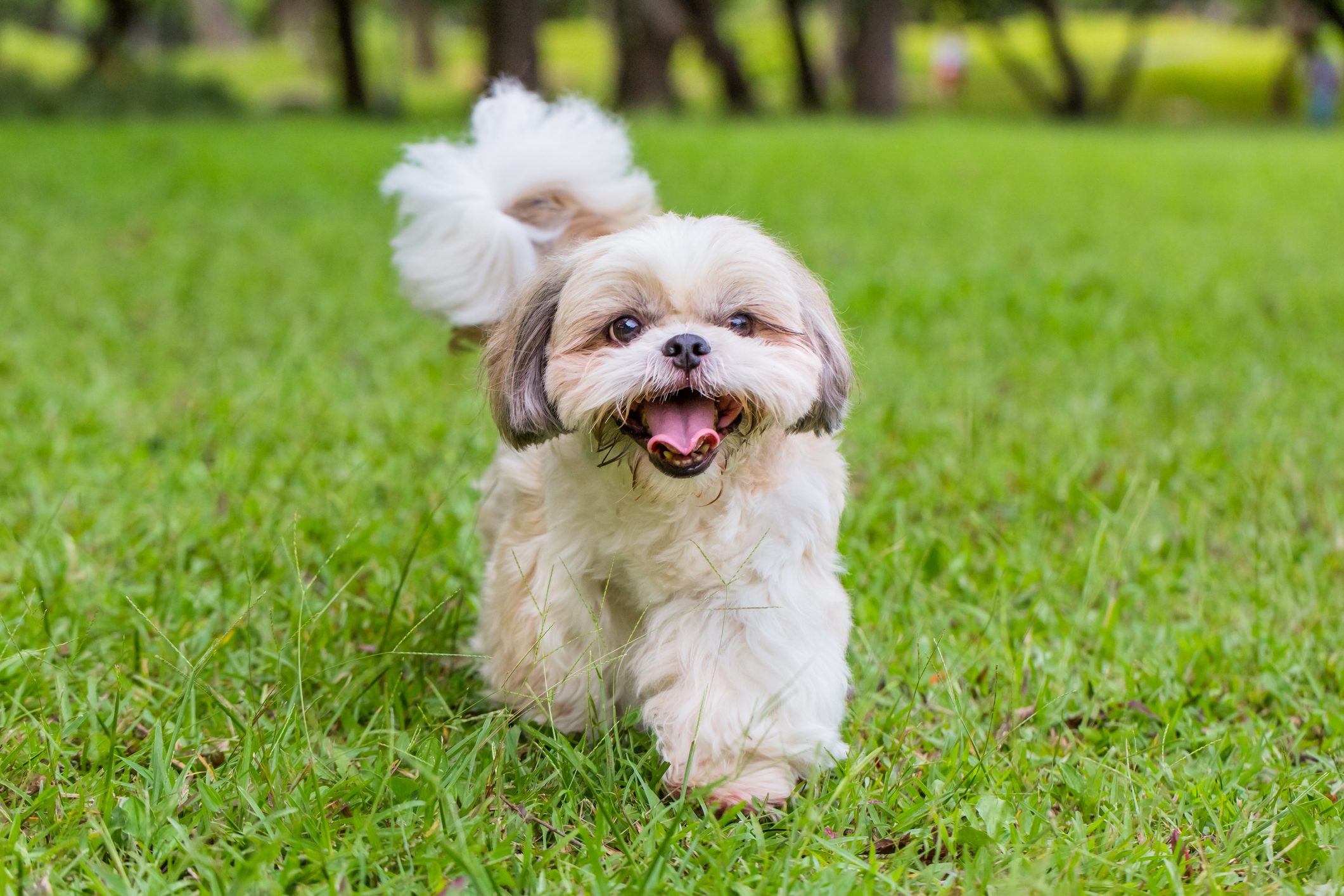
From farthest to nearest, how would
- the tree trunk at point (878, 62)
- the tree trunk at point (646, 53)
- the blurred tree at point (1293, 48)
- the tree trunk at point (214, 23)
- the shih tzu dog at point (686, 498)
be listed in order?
the tree trunk at point (214, 23)
the blurred tree at point (1293, 48)
the tree trunk at point (878, 62)
the tree trunk at point (646, 53)
the shih tzu dog at point (686, 498)

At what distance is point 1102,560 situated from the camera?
12.2 ft

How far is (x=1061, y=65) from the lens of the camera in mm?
30406

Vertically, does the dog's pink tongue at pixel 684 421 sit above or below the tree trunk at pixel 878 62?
above

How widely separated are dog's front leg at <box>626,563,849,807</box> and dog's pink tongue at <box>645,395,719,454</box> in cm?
35

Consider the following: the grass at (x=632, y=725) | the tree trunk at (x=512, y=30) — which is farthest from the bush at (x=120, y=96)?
the grass at (x=632, y=725)

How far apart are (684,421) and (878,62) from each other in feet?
81.7

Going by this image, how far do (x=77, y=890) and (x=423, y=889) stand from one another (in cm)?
54

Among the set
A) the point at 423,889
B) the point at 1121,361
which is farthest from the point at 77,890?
the point at 1121,361

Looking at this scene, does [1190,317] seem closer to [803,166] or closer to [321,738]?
[321,738]

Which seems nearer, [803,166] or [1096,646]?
[1096,646]

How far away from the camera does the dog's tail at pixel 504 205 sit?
3.14 meters

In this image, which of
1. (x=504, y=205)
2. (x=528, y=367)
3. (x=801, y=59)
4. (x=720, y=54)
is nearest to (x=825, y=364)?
A: (x=528, y=367)

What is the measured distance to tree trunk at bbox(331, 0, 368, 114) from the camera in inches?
950

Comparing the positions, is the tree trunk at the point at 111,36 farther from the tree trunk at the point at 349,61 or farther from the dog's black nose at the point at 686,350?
the dog's black nose at the point at 686,350
